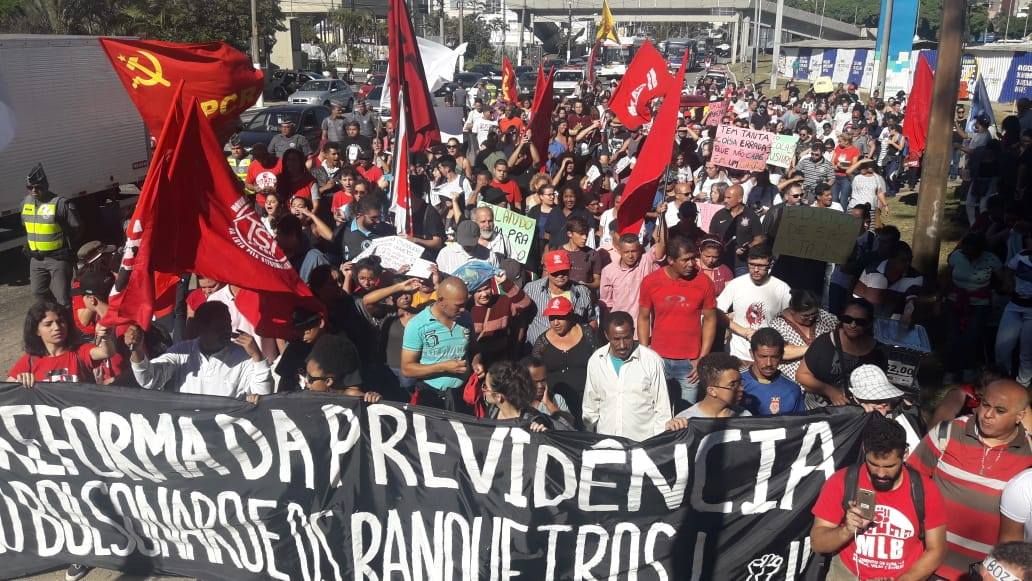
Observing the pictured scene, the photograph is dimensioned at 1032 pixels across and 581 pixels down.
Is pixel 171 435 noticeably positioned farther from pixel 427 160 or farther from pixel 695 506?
pixel 427 160

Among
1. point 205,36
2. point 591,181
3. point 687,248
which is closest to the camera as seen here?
point 687,248

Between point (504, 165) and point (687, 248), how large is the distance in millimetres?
4402

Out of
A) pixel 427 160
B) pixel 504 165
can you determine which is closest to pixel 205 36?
pixel 427 160

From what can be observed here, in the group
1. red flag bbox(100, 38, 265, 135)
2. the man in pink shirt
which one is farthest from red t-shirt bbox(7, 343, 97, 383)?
red flag bbox(100, 38, 265, 135)

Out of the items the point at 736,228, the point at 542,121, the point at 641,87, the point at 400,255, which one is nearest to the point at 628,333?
the point at 400,255

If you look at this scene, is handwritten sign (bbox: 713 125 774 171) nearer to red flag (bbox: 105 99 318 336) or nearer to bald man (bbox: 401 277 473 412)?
bald man (bbox: 401 277 473 412)

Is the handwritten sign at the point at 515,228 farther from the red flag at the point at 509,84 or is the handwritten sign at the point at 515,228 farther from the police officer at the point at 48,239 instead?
the red flag at the point at 509,84

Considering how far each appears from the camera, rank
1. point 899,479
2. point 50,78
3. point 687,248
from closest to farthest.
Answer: point 899,479, point 687,248, point 50,78

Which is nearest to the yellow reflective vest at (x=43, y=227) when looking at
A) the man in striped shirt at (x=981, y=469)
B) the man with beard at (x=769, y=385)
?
the man with beard at (x=769, y=385)

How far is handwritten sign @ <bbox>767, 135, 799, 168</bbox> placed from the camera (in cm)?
1241

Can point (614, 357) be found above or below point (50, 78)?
below

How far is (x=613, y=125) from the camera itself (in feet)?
69.1

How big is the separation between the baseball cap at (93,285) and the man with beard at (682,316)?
12.6 feet

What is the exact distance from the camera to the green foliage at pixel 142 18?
30328 millimetres
